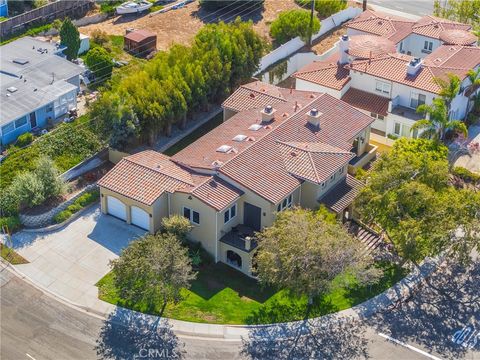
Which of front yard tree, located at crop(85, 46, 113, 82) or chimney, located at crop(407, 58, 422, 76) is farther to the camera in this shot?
front yard tree, located at crop(85, 46, 113, 82)

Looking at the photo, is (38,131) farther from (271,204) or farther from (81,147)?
(271,204)

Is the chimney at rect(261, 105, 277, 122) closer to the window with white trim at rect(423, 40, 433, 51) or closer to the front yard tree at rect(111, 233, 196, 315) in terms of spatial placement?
the front yard tree at rect(111, 233, 196, 315)

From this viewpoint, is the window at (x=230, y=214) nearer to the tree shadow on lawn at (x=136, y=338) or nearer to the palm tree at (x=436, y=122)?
the tree shadow on lawn at (x=136, y=338)

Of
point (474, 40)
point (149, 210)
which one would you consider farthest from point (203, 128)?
point (474, 40)

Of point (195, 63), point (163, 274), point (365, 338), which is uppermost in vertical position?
point (195, 63)

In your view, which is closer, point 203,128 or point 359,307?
point 359,307

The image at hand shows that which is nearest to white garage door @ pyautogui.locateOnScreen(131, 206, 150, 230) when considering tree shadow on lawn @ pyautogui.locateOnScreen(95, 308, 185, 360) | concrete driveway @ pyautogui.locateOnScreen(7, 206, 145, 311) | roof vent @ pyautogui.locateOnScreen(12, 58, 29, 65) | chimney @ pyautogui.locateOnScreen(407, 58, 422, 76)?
concrete driveway @ pyautogui.locateOnScreen(7, 206, 145, 311)
